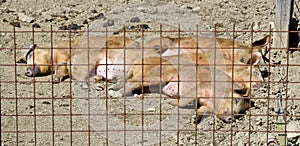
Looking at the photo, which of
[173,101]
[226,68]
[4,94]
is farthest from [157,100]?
[4,94]

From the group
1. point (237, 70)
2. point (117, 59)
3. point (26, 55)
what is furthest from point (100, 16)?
point (237, 70)

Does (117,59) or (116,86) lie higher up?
(117,59)

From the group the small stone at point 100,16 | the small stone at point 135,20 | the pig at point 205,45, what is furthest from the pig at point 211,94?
the small stone at point 100,16

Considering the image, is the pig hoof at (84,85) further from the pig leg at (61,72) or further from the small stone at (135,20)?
the small stone at (135,20)

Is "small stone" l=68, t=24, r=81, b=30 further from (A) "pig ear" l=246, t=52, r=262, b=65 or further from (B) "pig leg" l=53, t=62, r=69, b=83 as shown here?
(A) "pig ear" l=246, t=52, r=262, b=65

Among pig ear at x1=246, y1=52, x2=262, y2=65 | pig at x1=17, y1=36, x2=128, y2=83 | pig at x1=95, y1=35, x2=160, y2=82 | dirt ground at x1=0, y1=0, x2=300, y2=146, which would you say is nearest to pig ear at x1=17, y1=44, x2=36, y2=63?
pig at x1=17, y1=36, x2=128, y2=83

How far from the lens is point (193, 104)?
8.02 metres

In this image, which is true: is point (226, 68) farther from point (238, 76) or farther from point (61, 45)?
point (61, 45)

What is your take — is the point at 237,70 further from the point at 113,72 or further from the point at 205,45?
the point at 113,72

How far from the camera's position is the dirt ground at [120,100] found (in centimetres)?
692

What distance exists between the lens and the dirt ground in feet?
22.7

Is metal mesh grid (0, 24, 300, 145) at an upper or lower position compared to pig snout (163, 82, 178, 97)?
lower

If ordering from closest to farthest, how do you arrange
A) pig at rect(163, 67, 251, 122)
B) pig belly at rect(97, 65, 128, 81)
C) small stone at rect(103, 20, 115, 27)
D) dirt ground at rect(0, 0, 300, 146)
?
dirt ground at rect(0, 0, 300, 146) < pig at rect(163, 67, 251, 122) < pig belly at rect(97, 65, 128, 81) < small stone at rect(103, 20, 115, 27)

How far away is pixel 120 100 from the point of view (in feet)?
27.0
